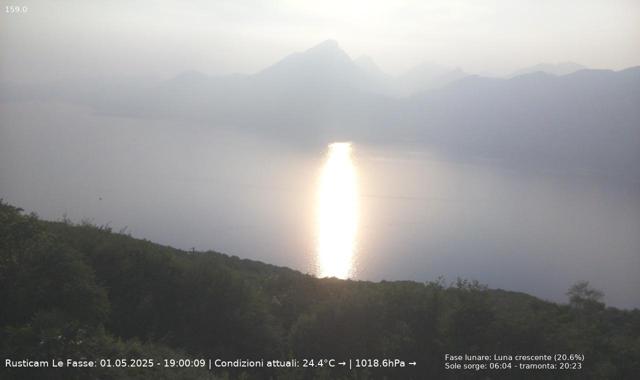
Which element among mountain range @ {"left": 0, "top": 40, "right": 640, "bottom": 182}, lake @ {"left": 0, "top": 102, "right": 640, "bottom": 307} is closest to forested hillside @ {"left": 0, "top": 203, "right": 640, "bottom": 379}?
lake @ {"left": 0, "top": 102, "right": 640, "bottom": 307}

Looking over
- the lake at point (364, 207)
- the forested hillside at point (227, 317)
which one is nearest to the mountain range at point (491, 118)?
the lake at point (364, 207)

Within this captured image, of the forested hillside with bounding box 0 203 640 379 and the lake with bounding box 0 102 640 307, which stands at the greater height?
the lake with bounding box 0 102 640 307

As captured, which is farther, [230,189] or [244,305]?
[230,189]

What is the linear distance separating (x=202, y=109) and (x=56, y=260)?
192875 millimetres

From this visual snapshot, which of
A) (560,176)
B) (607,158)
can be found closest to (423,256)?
(560,176)

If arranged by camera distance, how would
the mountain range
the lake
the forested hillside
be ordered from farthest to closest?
the mountain range
the lake
the forested hillside

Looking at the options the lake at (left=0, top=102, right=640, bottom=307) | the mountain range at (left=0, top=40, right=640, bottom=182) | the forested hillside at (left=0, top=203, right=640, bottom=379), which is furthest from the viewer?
the mountain range at (left=0, top=40, right=640, bottom=182)

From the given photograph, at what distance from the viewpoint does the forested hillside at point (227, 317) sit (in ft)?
23.8

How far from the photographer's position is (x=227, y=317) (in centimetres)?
992

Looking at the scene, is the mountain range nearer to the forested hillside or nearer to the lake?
the lake

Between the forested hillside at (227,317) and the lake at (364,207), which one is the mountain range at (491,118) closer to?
the lake at (364,207)

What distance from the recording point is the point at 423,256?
42.3 meters

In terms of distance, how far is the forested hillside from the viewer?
725 cm

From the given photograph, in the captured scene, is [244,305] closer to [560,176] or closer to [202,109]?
[560,176]
